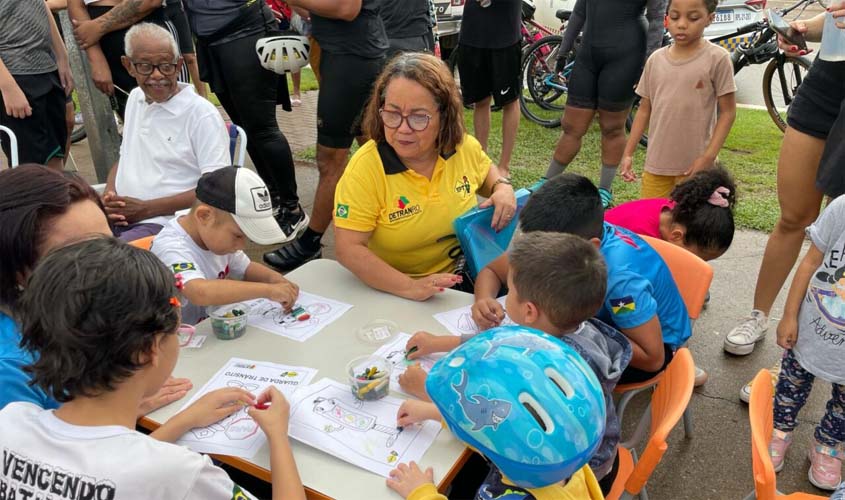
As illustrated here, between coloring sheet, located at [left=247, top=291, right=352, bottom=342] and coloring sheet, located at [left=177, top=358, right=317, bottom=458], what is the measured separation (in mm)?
177

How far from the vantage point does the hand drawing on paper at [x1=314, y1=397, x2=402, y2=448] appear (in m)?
1.46

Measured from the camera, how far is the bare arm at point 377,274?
2.07 meters

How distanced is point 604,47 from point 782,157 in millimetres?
1588


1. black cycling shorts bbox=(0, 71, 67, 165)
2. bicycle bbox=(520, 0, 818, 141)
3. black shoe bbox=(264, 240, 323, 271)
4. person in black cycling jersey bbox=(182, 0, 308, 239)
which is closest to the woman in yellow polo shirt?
black shoe bbox=(264, 240, 323, 271)

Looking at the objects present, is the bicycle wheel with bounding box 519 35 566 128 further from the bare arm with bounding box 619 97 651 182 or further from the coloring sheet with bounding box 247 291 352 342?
the coloring sheet with bounding box 247 291 352 342

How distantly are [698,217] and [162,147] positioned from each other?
94.1 inches

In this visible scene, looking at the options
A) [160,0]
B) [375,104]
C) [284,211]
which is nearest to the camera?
[375,104]

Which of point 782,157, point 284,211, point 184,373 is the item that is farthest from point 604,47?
point 184,373

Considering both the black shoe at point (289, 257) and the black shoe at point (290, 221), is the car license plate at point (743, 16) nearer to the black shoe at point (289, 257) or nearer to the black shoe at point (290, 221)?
the black shoe at point (290, 221)

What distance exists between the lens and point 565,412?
3.51 feet

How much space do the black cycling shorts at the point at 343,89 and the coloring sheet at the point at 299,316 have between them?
1527 millimetres

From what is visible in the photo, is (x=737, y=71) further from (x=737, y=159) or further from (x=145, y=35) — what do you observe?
(x=145, y=35)

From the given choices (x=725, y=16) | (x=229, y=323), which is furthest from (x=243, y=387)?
(x=725, y=16)

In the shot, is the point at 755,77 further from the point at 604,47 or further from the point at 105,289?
the point at 105,289
